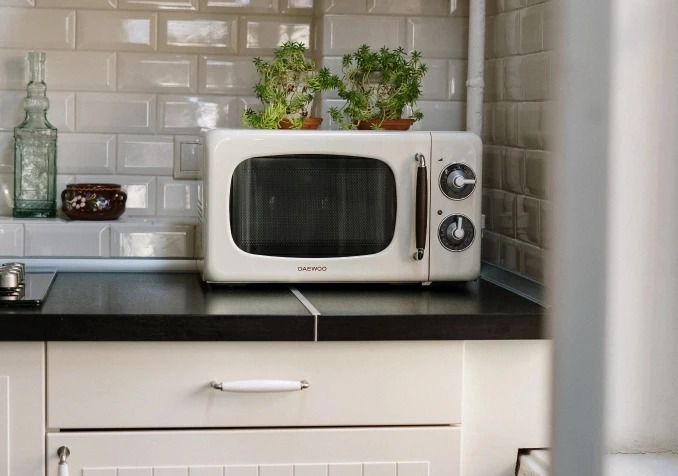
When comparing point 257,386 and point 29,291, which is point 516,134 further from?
point 29,291

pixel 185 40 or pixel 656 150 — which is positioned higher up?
pixel 185 40

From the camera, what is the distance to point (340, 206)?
158cm

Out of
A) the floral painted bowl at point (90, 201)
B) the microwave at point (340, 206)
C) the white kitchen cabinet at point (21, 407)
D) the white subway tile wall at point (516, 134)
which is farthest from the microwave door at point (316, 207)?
the floral painted bowl at point (90, 201)

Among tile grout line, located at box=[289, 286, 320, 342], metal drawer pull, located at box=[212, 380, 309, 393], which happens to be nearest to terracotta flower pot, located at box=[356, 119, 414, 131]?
tile grout line, located at box=[289, 286, 320, 342]

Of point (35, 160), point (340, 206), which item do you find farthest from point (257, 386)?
point (35, 160)

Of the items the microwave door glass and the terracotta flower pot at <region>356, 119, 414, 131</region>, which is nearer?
the microwave door glass

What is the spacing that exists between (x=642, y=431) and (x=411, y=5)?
184 centimetres

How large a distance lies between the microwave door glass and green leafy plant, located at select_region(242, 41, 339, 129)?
12 centimetres

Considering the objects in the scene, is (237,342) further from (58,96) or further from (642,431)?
(642,431)

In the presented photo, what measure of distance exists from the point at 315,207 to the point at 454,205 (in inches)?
9.3

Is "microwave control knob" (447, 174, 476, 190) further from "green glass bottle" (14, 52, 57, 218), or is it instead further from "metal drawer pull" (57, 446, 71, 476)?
"green glass bottle" (14, 52, 57, 218)

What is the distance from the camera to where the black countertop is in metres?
1.29

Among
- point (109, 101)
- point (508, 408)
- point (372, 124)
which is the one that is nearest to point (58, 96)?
point (109, 101)

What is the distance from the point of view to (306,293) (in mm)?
1562
